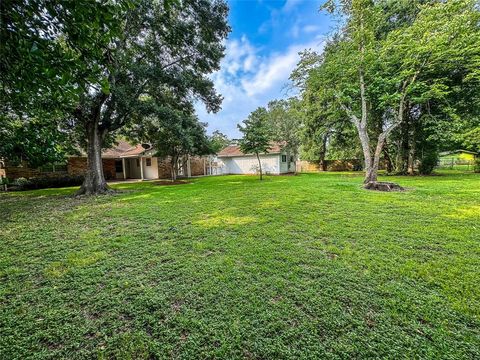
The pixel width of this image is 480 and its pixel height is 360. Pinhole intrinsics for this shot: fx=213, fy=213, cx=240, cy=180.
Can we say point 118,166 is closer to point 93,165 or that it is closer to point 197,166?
point 197,166

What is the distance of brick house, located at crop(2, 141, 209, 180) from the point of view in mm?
16703

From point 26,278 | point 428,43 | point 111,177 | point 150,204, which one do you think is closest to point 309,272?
point 26,278

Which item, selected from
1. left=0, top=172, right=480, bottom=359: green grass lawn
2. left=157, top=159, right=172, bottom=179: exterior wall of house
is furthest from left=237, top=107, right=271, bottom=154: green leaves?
Result: left=0, top=172, right=480, bottom=359: green grass lawn

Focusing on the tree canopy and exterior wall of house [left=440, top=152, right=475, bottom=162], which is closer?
the tree canopy

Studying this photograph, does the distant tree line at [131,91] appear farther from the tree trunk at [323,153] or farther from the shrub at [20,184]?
the tree trunk at [323,153]

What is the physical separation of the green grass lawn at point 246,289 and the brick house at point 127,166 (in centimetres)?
1436

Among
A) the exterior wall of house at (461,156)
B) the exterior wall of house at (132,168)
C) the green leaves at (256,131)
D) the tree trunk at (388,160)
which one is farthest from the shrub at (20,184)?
the exterior wall of house at (461,156)

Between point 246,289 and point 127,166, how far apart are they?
23.2 metres

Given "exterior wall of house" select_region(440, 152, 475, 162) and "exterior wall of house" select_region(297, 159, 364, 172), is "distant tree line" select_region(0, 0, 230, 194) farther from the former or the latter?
"exterior wall of house" select_region(440, 152, 475, 162)

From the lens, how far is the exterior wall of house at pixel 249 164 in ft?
72.2

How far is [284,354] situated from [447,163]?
37.3 metres

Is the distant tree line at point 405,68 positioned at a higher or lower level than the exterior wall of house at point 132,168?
higher

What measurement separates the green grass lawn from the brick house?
1436 centimetres

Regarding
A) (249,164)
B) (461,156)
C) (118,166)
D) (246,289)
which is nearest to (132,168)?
(118,166)
